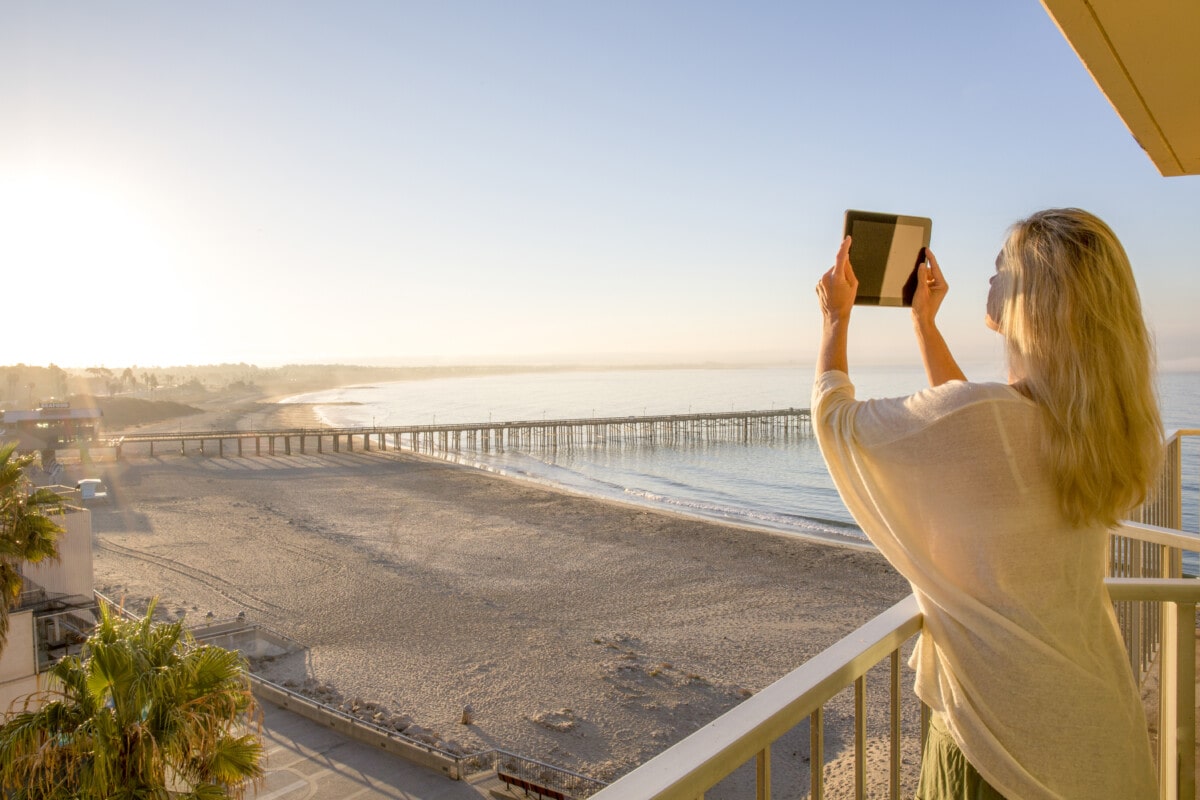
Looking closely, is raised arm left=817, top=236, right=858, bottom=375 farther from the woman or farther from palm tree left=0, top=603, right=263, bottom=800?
palm tree left=0, top=603, right=263, bottom=800

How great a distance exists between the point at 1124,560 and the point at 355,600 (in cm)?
1478

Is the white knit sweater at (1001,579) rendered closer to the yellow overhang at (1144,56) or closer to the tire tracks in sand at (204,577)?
the yellow overhang at (1144,56)

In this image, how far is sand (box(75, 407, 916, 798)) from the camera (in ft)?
33.6

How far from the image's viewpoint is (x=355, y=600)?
50.7 feet

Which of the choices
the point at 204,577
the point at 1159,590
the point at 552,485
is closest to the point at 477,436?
the point at 552,485

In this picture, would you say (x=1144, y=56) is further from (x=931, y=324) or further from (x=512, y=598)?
(x=512, y=598)

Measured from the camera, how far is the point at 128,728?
4.61 metres

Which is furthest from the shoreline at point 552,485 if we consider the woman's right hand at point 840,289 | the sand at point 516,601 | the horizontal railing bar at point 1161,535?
the woman's right hand at point 840,289

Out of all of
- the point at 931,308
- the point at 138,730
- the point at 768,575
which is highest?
the point at 931,308

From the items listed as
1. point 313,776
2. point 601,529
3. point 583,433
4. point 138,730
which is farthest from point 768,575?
point 583,433

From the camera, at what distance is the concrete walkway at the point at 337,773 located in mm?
7923

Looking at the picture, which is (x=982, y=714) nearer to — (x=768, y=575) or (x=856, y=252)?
(x=856, y=252)

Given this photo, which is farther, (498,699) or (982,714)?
(498,699)

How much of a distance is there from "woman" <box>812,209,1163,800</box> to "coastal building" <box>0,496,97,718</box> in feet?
32.0
